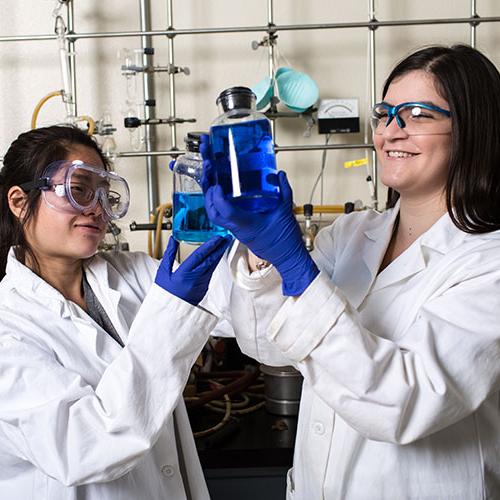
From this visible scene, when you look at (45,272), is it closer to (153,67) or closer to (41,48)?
(153,67)

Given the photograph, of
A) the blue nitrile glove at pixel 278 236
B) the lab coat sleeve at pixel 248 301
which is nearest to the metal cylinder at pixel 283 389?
the lab coat sleeve at pixel 248 301

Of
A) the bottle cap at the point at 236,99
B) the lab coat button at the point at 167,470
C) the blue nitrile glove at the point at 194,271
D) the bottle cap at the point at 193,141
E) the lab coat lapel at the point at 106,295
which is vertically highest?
the bottle cap at the point at 236,99

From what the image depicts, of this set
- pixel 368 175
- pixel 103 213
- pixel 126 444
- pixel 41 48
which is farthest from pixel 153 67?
pixel 126 444

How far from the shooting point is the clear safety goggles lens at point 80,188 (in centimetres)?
136

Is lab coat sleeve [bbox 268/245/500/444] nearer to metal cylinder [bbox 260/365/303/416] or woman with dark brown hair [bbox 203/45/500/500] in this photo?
woman with dark brown hair [bbox 203/45/500/500]

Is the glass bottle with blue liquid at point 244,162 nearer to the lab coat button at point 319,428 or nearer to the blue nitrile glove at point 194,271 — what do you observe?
the blue nitrile glove at point 194,271

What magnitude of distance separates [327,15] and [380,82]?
1.02ft

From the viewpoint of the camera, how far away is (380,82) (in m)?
2.57

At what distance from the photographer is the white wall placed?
8.45ft

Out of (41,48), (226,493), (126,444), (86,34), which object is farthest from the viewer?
(41,48)

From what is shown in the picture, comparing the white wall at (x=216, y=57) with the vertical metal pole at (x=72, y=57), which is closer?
the vertical metal pole at (x=72, y=57)

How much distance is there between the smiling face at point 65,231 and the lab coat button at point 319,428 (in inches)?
21.2

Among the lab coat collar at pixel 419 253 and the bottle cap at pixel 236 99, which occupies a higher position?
the bottle cap at pixel 236 99

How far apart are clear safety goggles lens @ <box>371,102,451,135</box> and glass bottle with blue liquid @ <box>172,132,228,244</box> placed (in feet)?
1.15
